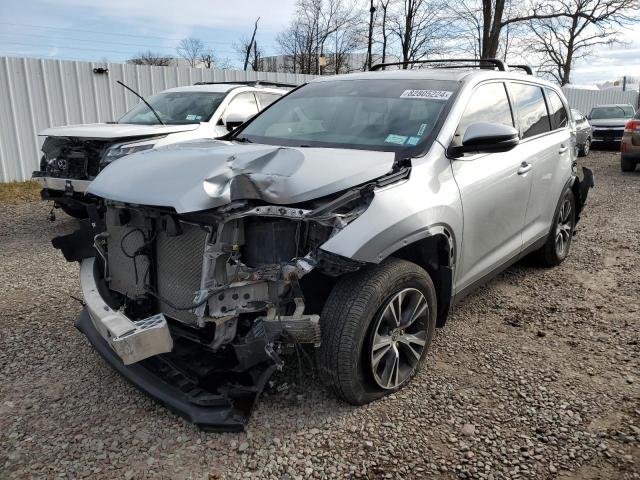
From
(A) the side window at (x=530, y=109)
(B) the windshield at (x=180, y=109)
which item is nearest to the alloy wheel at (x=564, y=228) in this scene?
(A) the side window at (x=530, y=109)

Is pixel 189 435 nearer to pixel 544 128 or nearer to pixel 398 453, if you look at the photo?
pixel 398 453

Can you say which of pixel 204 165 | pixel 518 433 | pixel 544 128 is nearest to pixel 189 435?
pixel 204 165

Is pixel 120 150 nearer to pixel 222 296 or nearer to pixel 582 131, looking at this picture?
pixel 222 296

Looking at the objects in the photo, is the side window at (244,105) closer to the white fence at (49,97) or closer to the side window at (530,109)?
the side window at (530,109)

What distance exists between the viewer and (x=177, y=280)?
9.04 ft

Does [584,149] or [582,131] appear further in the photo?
[584,149]

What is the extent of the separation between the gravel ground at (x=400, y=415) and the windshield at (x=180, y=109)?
146 inches

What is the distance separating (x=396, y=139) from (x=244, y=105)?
480 cm

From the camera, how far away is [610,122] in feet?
58.0

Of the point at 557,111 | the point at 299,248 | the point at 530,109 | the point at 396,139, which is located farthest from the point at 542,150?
the point at 299,248

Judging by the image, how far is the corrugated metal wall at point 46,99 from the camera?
10.1 metres

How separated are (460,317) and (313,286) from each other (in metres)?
1.74

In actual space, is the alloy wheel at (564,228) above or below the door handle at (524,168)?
below

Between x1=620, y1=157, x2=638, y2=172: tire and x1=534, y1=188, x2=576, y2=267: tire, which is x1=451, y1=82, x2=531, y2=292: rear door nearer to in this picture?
x1=534, y1=188, x2=576, y2=267: tire
